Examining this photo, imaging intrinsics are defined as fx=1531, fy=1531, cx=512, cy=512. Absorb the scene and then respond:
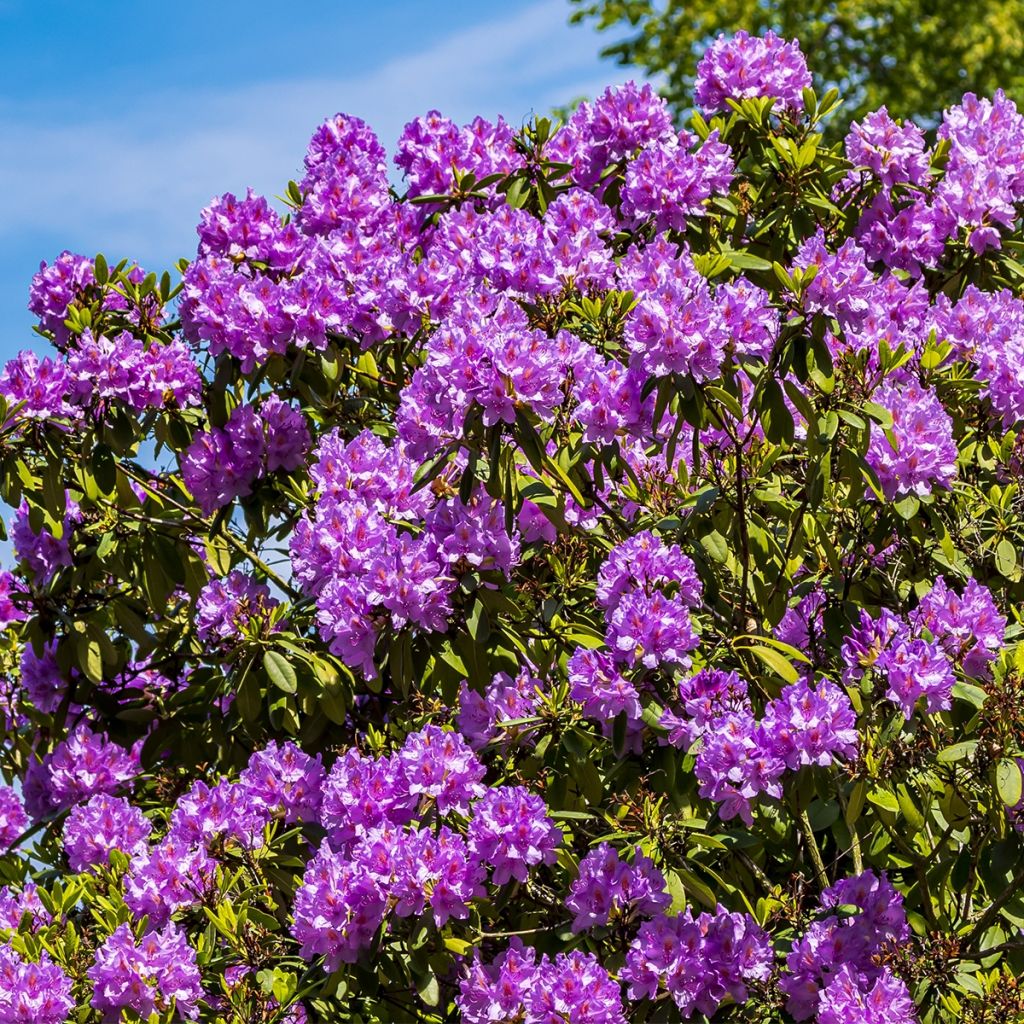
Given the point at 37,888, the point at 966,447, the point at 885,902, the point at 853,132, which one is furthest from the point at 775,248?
the point at 37,888

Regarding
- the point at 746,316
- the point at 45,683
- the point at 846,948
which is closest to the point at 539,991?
the point at 846,948

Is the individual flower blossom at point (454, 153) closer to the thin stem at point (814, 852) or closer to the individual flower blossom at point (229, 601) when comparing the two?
the individual flower blossom at point (229, 601)

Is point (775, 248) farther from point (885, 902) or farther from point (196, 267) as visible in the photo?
point (885, 902)

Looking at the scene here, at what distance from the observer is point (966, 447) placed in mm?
4477

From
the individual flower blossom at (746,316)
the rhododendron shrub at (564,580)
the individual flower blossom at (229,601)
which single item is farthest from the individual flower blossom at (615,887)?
the individual flower blossom at (229,601)

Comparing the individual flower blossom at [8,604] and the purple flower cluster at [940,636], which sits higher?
the individual flower blossom at [8,604]

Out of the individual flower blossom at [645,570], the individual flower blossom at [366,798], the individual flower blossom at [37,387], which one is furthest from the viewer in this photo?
the individual flower blossom at [37,387]

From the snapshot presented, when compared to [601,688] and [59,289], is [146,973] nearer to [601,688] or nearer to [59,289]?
[601,688]

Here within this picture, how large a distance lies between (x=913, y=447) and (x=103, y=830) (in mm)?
2653

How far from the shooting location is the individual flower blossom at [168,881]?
3.90 m

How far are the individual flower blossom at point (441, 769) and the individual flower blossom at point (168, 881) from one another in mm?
675

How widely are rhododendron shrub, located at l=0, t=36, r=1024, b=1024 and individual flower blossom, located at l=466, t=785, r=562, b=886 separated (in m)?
0.01

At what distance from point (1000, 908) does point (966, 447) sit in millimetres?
1401

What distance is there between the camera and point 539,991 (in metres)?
3.48
